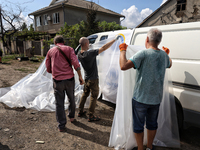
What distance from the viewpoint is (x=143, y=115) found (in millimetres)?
2195

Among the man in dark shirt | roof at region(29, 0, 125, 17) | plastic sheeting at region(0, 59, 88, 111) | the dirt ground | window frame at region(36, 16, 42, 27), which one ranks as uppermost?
roof at region(29, 0, 125, 17)

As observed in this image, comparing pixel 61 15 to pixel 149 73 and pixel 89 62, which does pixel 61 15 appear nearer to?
pixel 89 62

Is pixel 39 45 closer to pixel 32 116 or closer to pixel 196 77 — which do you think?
pixel 32 116

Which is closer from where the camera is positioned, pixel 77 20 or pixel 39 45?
→ pixel 39 45

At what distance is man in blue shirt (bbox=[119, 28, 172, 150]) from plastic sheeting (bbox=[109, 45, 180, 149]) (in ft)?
0.82

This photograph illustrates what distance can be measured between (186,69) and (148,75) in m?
1.01

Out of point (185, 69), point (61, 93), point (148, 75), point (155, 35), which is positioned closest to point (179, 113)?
point (185, 69)

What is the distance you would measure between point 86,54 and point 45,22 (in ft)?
68.9

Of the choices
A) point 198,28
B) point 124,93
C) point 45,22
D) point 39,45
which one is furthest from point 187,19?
point 45,22

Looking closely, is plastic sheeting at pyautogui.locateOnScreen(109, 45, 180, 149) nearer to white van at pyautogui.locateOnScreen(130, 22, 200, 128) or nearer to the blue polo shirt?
white van at pyautogui.locateOnScreen(130, 22, 200, 128)

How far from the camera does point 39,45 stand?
16141 millimetres

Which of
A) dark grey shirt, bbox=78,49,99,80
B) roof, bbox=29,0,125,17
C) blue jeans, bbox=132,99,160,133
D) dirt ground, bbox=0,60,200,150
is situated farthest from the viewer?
roof, bbox=29,0,125,17

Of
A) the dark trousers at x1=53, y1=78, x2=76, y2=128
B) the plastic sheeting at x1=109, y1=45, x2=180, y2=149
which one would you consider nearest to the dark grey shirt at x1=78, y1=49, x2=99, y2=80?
the dark trousers at x1=53, y1=78, x2=76, y2=128

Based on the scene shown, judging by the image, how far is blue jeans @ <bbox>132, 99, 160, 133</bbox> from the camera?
2176 mm
